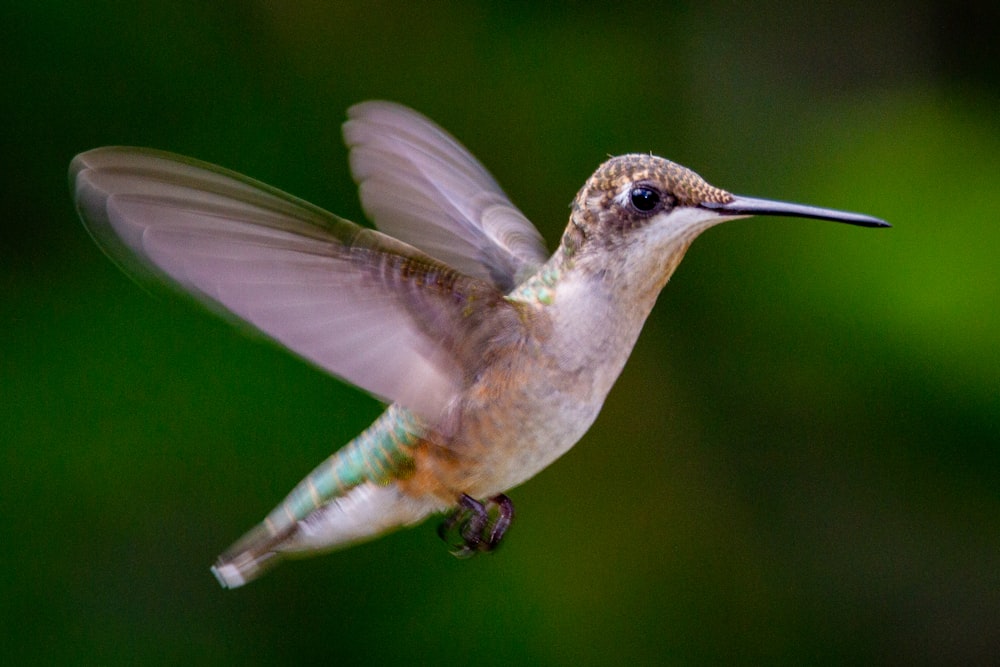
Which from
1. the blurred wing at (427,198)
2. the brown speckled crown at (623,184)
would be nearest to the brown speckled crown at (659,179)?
the brown speckled crown at (623,184)

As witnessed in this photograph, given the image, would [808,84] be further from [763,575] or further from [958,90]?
[763,575]

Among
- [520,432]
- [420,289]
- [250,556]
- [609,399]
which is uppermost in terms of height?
[420,289]

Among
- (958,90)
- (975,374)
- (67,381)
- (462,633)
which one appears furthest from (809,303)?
(67,381)

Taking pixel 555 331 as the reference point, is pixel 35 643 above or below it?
below

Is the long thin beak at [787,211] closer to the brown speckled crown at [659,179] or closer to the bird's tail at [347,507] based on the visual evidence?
the brown speckled crown at [659,179]

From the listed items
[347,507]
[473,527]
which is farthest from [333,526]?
[473,527]

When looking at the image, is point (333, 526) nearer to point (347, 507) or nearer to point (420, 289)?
point (347, 507)
